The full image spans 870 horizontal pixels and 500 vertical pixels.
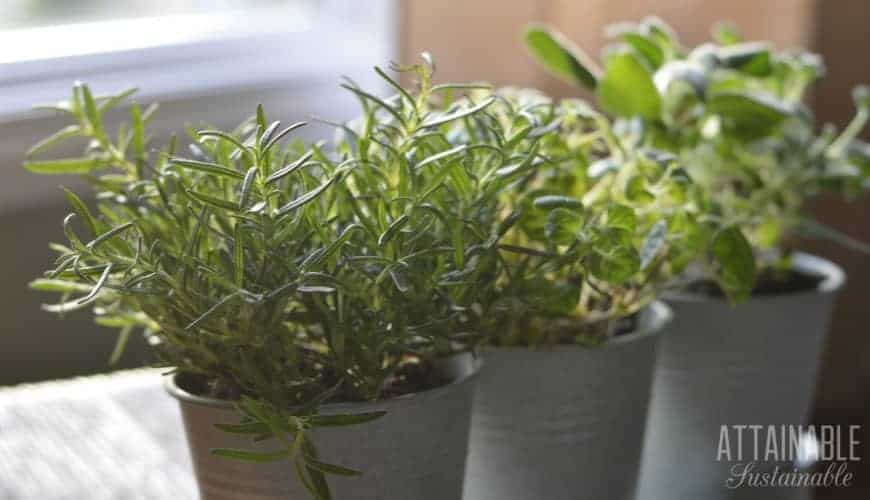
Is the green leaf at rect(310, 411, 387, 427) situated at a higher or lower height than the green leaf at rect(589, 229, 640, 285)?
lower

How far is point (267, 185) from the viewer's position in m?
0.46

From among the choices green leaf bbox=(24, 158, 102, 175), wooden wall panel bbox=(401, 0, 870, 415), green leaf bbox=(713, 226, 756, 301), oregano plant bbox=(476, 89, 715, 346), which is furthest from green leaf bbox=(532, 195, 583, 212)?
wooden wall panel bbox=(401, 0, 870, 415)

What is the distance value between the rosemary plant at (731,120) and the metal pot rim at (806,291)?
2cm

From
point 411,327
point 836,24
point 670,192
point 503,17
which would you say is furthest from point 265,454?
point 836,24

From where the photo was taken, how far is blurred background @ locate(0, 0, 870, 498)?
128 centimetres

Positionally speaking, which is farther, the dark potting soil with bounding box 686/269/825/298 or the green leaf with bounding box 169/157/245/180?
the dark potting soil with bounding box 686/269/825/298

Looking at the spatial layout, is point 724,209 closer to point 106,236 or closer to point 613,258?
point 613,258

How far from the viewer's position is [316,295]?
487mm

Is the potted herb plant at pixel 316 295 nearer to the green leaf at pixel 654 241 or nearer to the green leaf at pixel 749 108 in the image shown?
the green leaf at pixel 654 241

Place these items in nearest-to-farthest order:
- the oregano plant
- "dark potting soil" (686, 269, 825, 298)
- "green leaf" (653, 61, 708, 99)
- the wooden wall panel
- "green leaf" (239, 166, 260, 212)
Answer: "green leaf" (239, 166, 260, 212) < the oregano plant < "green leaf" (653, 61, 708, 99) < "dark potting soil" (686, 269, 825, 298) < the wooden wall panel

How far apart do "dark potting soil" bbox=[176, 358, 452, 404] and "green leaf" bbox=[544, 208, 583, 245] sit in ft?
0.28

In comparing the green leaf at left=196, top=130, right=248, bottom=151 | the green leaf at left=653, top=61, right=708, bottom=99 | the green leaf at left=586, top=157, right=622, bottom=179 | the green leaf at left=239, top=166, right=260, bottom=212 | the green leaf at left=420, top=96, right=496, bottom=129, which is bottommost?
the green leaf at left=586, top=157, right=622, bottom=179

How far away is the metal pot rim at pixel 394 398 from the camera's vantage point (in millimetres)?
485

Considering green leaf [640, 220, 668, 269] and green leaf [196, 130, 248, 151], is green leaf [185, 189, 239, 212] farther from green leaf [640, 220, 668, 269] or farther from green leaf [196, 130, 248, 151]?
green leaf [640, 220, 668, 269]
